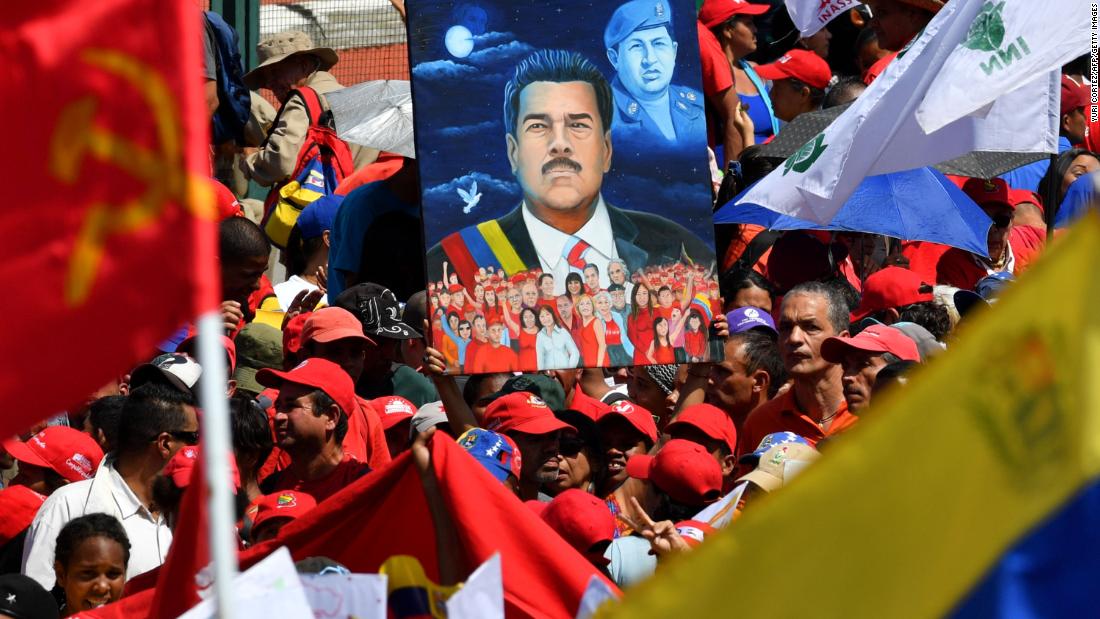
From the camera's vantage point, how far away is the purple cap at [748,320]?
317 inches

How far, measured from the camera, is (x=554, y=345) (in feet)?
22.0

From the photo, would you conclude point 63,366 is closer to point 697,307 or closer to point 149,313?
point 149,313

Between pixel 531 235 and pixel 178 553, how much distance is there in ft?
8.61

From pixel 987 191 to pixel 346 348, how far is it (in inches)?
131

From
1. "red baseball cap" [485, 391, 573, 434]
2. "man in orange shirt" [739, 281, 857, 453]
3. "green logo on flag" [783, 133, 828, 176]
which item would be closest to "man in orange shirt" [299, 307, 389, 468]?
"red baseball cap" [485, 391, 573, 434]

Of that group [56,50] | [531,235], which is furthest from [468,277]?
[56,50]

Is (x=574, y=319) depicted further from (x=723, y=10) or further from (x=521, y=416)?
(x=723, y=10)

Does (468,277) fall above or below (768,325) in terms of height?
above

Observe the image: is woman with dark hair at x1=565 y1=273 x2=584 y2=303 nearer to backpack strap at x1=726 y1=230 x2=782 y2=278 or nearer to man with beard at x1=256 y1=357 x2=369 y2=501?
man with beard at x1=256 y1=357 x2=369 y2=501

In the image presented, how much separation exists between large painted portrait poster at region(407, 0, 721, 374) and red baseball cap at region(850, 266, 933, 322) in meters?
1.32

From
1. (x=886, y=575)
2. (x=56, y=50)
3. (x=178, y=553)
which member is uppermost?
(x=56, y=50)

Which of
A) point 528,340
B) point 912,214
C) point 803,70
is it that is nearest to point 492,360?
point 528,340

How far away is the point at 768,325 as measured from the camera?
26.6 ft

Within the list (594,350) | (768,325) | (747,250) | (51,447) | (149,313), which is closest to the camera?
(149,313)
